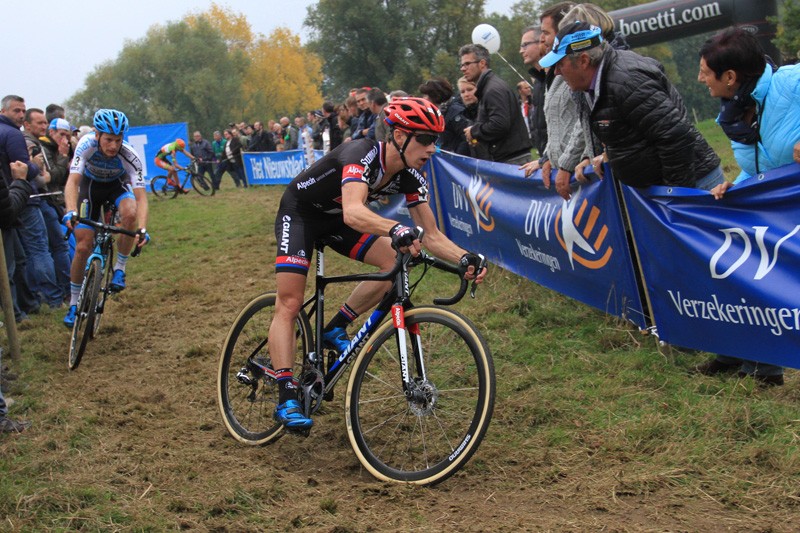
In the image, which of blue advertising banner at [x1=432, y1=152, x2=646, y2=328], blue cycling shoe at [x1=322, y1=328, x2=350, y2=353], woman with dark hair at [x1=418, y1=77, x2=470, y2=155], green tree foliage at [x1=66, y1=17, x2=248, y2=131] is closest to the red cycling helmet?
blue cycling shoe at [x1=322, y1=328, x2=350, y2=353]

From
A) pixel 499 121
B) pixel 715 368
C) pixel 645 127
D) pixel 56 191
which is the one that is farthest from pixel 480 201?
pixel 56 191

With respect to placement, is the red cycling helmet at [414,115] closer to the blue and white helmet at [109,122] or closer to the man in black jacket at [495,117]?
the blue and white helmet at [109,122]

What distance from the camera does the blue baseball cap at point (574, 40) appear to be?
5355mm

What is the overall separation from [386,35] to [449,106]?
196 feet

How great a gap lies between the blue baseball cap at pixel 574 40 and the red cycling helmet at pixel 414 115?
46.5 inches

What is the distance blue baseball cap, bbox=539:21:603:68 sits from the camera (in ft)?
17.6

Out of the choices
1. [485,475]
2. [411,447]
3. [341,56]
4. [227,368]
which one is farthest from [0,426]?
[341,56]

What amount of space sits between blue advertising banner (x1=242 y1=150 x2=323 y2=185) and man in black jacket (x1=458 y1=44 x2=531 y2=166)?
15.2 metres

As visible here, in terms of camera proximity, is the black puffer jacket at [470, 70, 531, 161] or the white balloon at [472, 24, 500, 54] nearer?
the black puffer jacket at [470, 70, 531, 161]

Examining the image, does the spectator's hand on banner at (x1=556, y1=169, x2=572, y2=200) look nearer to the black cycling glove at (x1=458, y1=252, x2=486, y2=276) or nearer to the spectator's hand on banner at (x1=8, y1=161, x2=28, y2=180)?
the black cycling glove at (x1=458, y1=252, x2=486, y2=276)

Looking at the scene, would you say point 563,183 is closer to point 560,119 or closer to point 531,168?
point 560,119

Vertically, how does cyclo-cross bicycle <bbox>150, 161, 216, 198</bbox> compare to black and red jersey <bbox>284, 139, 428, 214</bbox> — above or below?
below

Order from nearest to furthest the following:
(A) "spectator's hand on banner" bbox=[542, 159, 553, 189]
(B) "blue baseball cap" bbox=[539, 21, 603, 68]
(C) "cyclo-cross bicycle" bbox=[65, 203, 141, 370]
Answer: (B) "blue baseball cap" bbox=[539, 21, 603, 68]
(A) "spectator's hand on banner" bbox=[542, 159, 553, 189]
(C) "cyclo-cross bicycle" bbox=[65, 203, 141, 370]

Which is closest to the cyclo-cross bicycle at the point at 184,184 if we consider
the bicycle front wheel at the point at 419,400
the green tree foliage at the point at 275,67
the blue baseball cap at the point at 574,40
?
the blue baseball cap at the point at 574,40
